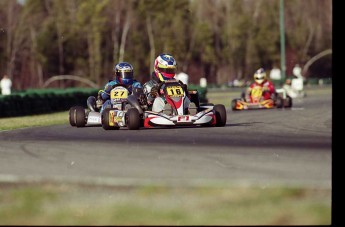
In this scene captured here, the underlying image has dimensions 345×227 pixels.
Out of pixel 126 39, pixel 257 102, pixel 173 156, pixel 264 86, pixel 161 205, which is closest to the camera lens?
pixel 161 205

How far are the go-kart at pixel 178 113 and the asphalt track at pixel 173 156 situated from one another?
17 centimetres

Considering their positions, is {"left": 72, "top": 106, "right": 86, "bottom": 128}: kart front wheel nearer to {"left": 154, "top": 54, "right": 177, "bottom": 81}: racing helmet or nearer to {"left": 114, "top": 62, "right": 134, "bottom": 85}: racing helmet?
{"left": 114, "top": 62, "right": 134, "bottom": 85}: racing helmet

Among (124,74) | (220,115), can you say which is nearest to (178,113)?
(220,115)

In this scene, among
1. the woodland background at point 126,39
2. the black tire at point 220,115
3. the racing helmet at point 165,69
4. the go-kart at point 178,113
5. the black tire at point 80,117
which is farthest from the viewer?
the woodland background at point 126,39

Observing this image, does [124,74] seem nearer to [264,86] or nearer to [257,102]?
[257,102]

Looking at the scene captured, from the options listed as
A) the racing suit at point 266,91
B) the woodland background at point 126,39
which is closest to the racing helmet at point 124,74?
the racing suit at point 266,91

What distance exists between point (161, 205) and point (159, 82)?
9.40m

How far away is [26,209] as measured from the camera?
23.0 ft

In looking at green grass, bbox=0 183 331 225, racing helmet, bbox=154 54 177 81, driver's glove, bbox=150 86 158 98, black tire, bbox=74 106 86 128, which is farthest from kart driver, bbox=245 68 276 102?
green grass, bbox=0 183 331 225

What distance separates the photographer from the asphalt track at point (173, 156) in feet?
28.5

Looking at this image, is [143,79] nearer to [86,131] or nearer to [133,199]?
[86,131]

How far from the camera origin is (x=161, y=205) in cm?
706

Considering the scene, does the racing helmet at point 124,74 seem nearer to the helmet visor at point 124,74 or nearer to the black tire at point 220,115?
the helmet visor at point 124,74

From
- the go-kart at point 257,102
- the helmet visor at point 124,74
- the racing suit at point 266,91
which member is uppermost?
the helmet visor at point 124,74
